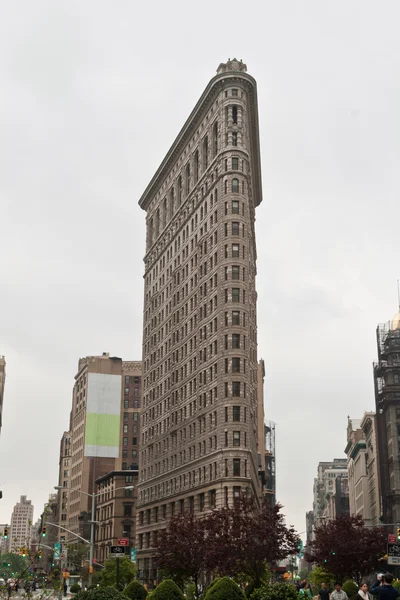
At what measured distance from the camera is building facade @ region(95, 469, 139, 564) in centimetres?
14975

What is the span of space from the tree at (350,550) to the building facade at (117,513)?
212ft

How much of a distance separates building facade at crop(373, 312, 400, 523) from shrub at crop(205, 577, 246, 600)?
106 metres

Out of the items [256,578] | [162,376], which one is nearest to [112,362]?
[162,376]

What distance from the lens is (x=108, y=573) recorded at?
9344cm

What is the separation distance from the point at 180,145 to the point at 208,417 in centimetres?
4878

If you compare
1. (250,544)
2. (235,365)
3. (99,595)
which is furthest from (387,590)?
(235,365)

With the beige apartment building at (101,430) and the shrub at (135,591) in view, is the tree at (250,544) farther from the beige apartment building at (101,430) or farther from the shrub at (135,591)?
the beige apartment building at (101,430)

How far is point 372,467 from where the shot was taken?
18112cm

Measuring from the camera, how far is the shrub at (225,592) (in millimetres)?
31812

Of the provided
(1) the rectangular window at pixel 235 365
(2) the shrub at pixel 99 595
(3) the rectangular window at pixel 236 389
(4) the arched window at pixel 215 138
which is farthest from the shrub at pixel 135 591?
(4) the arched window at pixel 215 138

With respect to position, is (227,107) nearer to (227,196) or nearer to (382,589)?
(227,196)

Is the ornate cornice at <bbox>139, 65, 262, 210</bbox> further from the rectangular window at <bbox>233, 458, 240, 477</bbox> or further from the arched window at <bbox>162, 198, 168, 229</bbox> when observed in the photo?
the rectangular window at <bbox>233, 458, 240, 477</bbox>

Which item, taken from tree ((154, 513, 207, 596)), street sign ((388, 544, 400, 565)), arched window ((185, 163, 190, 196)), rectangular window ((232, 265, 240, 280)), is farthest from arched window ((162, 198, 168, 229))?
street sign ((388, 544, 400, 565))

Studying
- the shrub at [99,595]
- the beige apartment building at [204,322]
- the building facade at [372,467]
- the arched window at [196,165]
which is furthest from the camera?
the building facade at [372,467]
